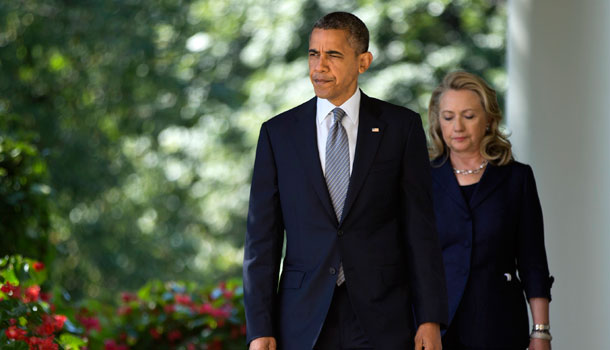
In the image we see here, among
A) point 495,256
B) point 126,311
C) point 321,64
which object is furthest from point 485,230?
point 126,311

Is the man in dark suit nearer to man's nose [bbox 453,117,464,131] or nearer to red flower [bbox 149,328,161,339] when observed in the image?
man's nose [bbox 453,117,464,131]

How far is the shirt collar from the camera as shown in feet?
10.5

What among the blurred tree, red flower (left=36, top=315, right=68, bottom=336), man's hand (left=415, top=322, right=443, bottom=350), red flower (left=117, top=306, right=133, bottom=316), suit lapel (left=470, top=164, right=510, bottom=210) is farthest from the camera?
the blurred tree

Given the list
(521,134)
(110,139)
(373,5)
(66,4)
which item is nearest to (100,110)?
(110,139)

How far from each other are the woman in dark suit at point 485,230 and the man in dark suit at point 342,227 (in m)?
0.70

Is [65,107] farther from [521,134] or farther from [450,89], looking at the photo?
[450,89]

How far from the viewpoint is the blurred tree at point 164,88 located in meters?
10.5

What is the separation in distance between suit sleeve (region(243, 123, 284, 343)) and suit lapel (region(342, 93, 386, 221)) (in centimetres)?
23

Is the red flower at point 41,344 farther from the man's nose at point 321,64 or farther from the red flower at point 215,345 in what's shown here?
the red flower at point 215,345

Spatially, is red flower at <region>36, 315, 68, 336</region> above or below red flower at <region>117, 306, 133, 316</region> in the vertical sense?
below

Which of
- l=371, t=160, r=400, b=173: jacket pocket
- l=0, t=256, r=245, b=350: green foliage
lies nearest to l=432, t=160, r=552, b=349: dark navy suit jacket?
l=371, t=160, r=400, b=173: jacket pocket

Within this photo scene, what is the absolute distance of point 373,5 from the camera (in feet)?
35.7

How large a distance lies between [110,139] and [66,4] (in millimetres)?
1755

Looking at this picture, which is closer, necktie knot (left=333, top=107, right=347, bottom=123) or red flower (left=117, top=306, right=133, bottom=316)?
necktie knot (left=333, top=107, right=347, bottom=123)
